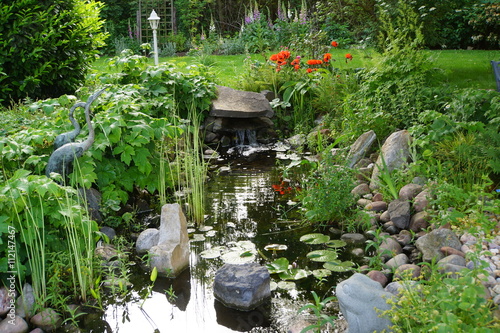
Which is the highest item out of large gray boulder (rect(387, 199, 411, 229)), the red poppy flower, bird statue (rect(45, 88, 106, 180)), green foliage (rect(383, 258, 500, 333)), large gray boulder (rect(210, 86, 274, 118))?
the red poppy flower

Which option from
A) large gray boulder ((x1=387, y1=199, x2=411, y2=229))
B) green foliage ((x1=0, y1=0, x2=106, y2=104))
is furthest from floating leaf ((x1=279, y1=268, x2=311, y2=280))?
green foliage ((x1=0, y1=0, x2=106, y2=104))

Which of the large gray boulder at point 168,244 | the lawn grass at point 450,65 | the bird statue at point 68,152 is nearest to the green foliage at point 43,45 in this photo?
the lawn grass at point 450,65

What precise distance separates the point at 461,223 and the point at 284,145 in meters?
3.69

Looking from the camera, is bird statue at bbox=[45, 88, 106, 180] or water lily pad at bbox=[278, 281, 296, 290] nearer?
water lily pad at bbox=[278, 281, 296, 290]

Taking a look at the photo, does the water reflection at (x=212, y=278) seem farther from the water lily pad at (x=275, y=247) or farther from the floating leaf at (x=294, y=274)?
the floating leaf at (x=294, y=274)

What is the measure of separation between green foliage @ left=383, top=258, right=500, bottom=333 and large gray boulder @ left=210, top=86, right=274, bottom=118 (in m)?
4.66

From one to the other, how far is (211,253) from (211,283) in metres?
0.41

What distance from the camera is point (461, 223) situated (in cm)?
360

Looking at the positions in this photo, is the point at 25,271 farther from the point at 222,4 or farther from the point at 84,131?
the point at 222,4

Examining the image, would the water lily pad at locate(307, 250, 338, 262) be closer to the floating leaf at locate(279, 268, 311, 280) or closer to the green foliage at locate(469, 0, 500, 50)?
the floating leaf at locate(279, 268, 311, 280)

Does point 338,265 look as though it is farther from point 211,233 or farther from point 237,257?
point 211,233

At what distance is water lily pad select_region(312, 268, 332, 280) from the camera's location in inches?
138

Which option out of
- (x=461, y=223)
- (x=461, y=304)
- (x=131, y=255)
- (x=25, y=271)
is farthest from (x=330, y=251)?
(x=25, y=271)

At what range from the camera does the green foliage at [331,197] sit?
423 centimetres
